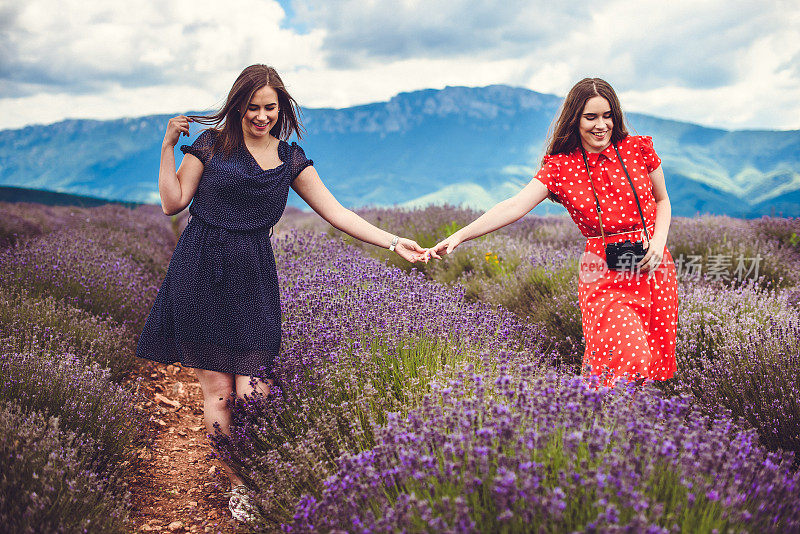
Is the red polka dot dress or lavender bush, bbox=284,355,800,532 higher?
the red polka dot dress

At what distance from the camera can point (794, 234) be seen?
20.1 feet

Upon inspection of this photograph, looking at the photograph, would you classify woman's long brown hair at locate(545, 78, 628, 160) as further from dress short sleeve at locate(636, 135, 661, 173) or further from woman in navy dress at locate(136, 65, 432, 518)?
woman in navy dress at locate(136, 65, 432, 518)

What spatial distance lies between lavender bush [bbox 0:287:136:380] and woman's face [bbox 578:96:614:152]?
2.63 metres

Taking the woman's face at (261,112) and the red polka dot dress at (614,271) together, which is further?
the red polka dot dress at (614,271)

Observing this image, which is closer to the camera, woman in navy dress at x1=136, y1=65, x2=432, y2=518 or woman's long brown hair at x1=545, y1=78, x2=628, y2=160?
woman in navy dress at x1=136, y1=65, x2=432, y2=518

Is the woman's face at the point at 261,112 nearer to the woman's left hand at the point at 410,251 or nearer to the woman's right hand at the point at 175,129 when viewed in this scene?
the woman's right hand at the point at 175,129

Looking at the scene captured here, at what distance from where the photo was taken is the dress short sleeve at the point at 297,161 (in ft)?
8.30

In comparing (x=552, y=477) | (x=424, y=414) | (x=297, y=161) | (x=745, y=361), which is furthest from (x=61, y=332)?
(x=745, y=361)

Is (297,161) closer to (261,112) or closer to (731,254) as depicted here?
(261,112)

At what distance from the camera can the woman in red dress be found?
2467 millimetres

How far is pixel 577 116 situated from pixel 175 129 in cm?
173

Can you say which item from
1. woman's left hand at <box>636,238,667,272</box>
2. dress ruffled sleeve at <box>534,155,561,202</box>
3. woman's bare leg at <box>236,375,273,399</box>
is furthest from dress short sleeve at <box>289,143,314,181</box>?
woman's left hand at <box>636,238,667,272</box>

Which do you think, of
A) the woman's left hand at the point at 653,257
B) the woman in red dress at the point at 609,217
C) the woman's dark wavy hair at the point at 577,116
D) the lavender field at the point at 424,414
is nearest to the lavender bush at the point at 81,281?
the lavender field at the point at 424,414

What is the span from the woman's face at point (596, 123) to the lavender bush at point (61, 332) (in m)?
2.63
